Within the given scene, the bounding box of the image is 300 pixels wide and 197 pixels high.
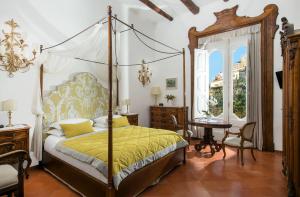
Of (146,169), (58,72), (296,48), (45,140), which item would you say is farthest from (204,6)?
(45,140)

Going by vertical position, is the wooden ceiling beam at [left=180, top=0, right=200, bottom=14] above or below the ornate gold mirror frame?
above

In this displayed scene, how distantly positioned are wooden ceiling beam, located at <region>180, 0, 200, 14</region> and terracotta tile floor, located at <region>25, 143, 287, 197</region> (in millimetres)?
4254

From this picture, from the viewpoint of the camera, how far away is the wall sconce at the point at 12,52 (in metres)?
3.40

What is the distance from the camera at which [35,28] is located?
3801 mm

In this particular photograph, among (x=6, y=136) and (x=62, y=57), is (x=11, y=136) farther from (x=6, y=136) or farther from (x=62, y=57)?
(x=62, y=57)

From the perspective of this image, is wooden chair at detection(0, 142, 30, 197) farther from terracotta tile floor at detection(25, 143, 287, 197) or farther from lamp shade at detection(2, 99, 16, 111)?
lamp shade at detection(2, 99, 16, 111)

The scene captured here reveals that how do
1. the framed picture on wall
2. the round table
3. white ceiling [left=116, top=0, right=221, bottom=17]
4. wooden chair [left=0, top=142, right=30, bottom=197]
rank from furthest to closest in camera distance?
the framed picture on wall → white ceiling [left=116, top=0, right=221, bottom=17] → the round table → wooden chair [left=0, top=142, right=30, bottom=197]

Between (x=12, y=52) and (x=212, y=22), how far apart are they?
496 cm

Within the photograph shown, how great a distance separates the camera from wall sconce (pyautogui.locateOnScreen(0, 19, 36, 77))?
3396mm

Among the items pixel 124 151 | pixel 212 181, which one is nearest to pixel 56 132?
pixel 124 151

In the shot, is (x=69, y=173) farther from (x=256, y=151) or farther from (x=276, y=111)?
(x=276, y=111)

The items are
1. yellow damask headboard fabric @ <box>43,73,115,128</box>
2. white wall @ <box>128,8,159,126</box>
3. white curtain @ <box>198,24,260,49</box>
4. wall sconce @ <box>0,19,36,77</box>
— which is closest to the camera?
wall sconce @ <box>0,19,36,77</box>


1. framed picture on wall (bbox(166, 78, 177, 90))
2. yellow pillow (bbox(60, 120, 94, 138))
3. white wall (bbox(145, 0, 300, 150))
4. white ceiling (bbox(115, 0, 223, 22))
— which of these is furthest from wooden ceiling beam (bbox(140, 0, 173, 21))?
yellow pillow (bbox(60, 120, 94, 138))

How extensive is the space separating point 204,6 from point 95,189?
5583 mm
